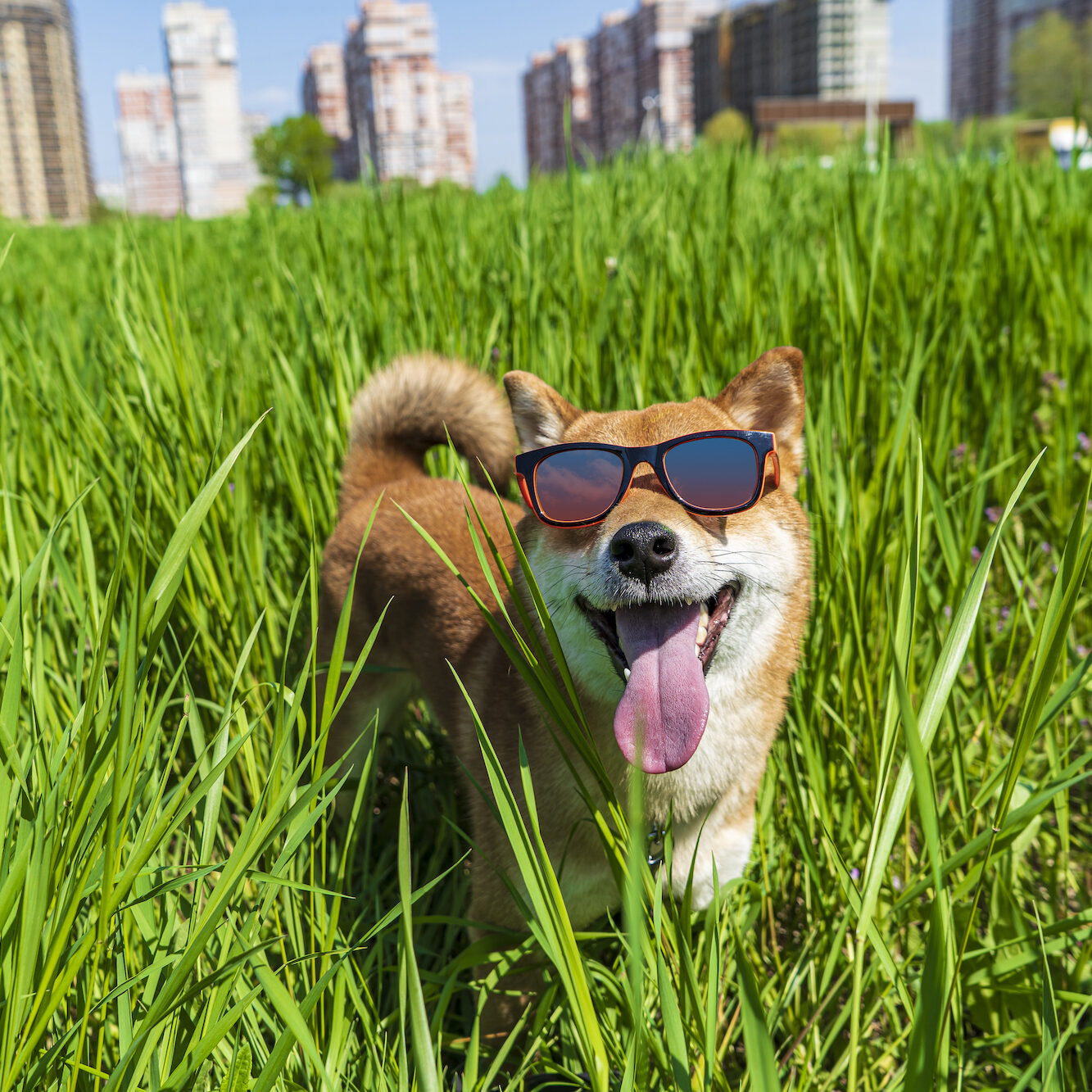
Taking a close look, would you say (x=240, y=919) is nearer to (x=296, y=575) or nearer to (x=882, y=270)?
(x=296, y=575)

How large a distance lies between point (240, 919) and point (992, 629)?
2173 millimetres

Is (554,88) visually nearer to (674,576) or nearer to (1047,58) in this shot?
(1047,58)

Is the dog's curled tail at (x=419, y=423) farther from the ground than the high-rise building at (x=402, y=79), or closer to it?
closer to it

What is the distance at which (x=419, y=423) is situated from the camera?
2543 mm

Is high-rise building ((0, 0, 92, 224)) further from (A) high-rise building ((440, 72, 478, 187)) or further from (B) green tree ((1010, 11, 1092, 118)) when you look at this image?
(B) green tree ((1010, 11, 1092, 118))

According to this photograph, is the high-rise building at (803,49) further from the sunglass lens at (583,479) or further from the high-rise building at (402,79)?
the sunglass lens at (583,479)

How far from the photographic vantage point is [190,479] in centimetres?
224

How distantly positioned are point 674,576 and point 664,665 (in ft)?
0.54

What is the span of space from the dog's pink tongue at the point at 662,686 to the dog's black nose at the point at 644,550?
11 cm

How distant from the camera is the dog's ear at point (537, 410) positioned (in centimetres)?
185

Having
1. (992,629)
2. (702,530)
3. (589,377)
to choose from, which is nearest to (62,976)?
(702,530)

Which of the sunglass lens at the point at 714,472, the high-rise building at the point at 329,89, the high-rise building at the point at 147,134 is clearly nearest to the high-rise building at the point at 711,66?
the high-rise building at the point at 329,89

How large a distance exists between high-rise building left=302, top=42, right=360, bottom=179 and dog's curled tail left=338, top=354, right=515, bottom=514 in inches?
6803

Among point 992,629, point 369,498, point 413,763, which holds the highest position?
point 369,498
